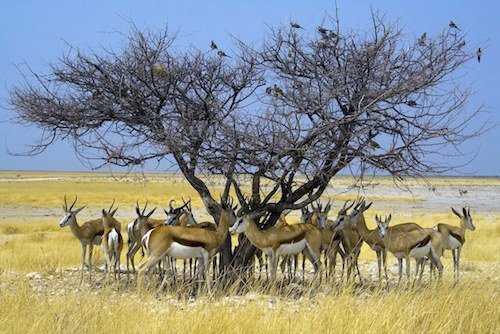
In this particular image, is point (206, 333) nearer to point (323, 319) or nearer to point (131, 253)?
point (323, 319)

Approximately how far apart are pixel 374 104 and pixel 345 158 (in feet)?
3.13

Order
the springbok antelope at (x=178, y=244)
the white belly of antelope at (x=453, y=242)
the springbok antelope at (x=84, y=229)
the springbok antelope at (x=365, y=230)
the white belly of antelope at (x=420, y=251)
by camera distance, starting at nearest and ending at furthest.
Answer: the springbok antelope at (x=178, y=244) < the white belly of antelope at (x=420, y=251) < the springbok antelope at (x=365, y=230) < the springbok antelope at (x=84, y=229) < the white belly of antelope at (x=453, y=242)

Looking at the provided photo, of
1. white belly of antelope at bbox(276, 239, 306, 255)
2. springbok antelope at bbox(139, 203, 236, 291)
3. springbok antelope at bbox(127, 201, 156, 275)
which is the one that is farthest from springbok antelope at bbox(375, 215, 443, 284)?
springbok antelope at bbox(127, 201, 156, 275)

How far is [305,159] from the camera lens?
9453mm

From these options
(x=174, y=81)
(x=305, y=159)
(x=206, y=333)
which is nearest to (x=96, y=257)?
(x=174, y=81)

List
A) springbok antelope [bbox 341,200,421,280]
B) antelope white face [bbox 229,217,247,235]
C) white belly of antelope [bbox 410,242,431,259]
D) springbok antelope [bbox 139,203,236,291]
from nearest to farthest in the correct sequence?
springbok antelope [bbox 139,203,236,291] → antelope white face [bbox 229,217,247,235] → white belly of antelope [bbox 410,242,431,259] → springbok antelope [bbox 341,200,421,280]

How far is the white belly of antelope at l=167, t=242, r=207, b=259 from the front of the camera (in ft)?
32.9

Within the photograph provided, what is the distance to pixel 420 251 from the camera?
1151 cm

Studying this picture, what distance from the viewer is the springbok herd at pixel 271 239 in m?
10.1

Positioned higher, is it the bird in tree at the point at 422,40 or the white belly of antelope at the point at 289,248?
the bird in tree at the point at 422,40

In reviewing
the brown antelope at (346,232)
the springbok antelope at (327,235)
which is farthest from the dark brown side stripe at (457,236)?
the springbok antelope at (327,235)

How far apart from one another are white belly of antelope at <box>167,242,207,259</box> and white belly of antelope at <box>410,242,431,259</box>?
3.86 meters

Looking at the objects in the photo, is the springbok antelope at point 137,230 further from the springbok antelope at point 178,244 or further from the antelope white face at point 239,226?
the antelope white face at point 239,226

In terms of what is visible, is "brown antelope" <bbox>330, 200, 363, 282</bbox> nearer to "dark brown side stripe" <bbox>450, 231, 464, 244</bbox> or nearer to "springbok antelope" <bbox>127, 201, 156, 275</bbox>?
"dark brown side stripe" <bbox>450, 231, 464, 244</bbox>
